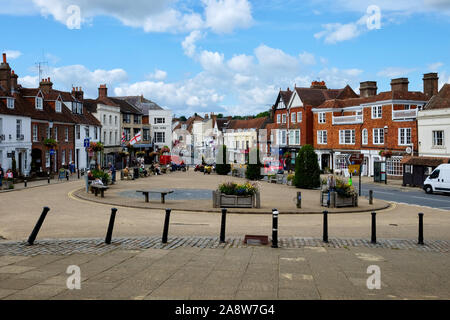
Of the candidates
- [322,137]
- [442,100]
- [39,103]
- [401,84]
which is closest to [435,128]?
[442,100]

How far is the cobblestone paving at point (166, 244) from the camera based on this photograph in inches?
397

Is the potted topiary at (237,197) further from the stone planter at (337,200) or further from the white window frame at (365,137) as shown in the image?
the white window frame at (365,137)

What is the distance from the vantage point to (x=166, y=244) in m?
11.0

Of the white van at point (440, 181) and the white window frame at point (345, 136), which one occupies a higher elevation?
the white window frame at point (345, 136)

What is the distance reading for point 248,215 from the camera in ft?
59.9

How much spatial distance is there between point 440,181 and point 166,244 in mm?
26041

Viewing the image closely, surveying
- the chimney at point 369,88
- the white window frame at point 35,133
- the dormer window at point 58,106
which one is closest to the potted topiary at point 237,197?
the white window frame at point 35,133

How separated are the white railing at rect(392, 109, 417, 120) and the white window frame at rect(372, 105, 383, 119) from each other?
2147 millimetres

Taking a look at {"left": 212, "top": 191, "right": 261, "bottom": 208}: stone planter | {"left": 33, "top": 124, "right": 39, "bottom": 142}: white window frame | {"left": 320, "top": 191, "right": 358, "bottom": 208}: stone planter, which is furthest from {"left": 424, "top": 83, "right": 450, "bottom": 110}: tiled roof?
{"left": 33, "top": 124, "right": 39, "bottom": 142}: white window frame

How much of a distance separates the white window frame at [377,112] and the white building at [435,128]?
611cm

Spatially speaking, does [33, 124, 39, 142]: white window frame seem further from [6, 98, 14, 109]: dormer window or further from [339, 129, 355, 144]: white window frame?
[339, 129, 355, 144]: white window frame

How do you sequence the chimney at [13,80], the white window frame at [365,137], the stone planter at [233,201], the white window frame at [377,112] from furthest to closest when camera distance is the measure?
1. the white window frame at [365,137]
2. the white window frame at [377,112]
3. the chimney at [13,80]
4. the stone planter at [233,201]
